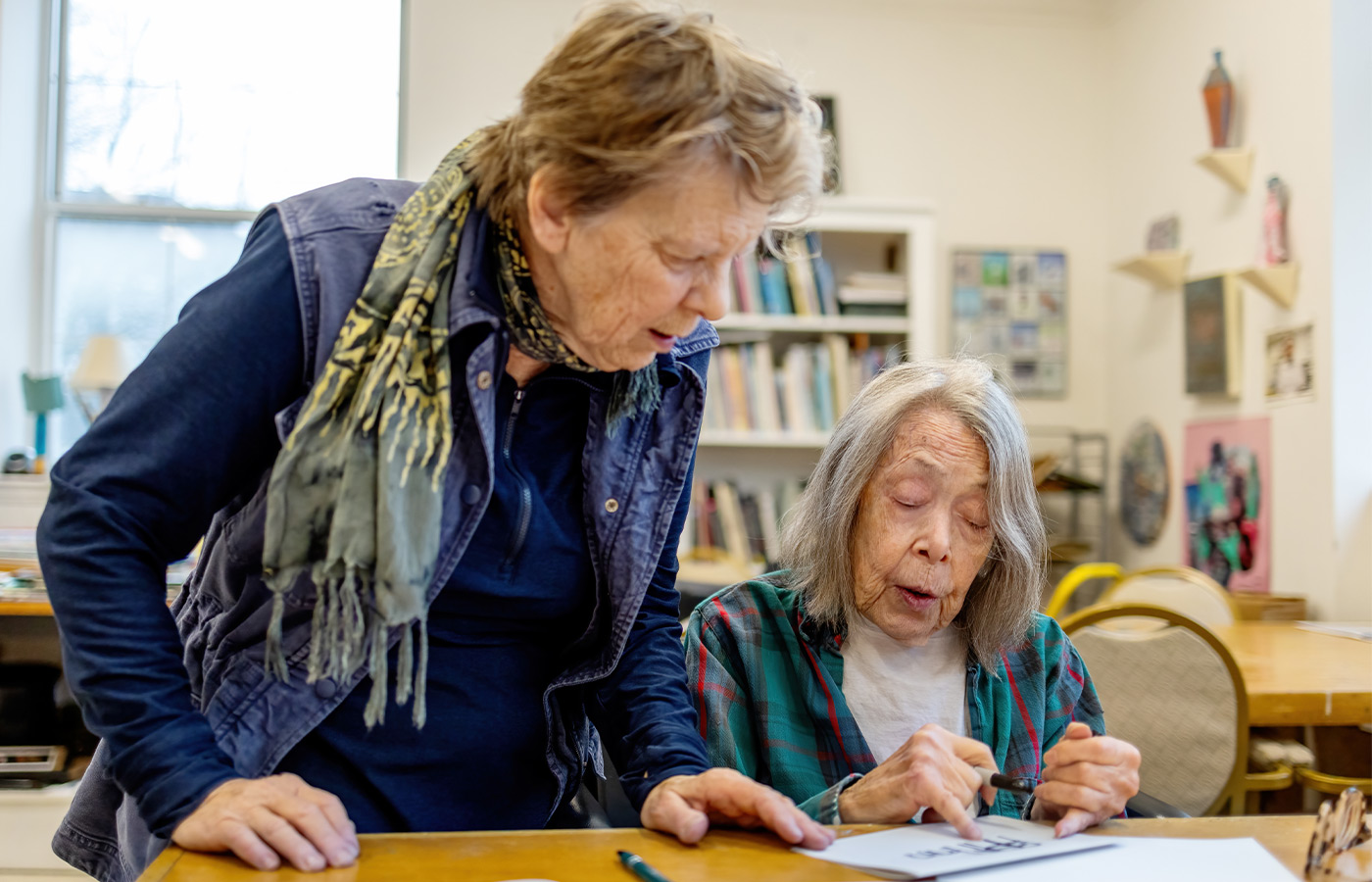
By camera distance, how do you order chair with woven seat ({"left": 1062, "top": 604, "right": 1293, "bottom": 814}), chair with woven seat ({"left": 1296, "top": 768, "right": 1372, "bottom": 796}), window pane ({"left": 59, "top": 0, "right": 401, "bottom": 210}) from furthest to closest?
1. window pane ({"left": 59, "top": 0, "right": 401, "bottom": 210})
2. chair with woven seat ({"left": 1296, "top": 768, "right": 1372, "bottom": 796})
3. chair with woven seat ({"left": 1062, "top": 604, "right": 1293, "bottom": 814})

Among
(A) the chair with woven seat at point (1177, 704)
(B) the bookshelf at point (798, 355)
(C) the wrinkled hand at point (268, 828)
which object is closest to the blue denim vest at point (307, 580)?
(C) the wrinkled hand at point (268, 828)

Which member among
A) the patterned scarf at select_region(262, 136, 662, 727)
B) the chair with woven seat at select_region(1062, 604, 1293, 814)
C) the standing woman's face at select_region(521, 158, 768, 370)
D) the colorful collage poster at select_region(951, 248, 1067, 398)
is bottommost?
the chair with woven seat at select_region(1062, 604, 1293, 814)

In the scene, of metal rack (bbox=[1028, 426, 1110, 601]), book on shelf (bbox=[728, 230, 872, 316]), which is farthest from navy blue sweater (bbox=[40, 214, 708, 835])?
→ metal rack (bbox=[1028, 426, 1110, 601])

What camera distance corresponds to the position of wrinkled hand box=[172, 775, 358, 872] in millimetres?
805

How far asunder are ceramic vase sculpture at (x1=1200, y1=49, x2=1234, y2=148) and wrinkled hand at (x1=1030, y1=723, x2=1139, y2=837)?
9.67ft

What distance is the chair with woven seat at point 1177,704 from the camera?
6.73ft

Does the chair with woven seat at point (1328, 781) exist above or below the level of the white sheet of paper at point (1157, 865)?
below

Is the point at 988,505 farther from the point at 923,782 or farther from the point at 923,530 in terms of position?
the point at 923,782

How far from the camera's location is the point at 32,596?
8.34 feet

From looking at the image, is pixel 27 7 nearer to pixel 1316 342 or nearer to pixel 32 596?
pixel 32 596

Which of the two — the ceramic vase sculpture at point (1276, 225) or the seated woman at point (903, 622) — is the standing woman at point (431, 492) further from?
the ceramic vase sculpture at point (1276, 225)

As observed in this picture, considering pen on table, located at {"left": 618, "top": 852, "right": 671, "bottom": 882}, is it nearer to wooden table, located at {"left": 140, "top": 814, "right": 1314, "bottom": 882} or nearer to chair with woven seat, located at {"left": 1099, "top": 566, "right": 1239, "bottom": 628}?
wooden table, located at {"left": 140, "top": 814, "right": 1314, "bottom": 882}

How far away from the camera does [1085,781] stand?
1.03 m

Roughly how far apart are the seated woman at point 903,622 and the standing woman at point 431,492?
1.02 feet
